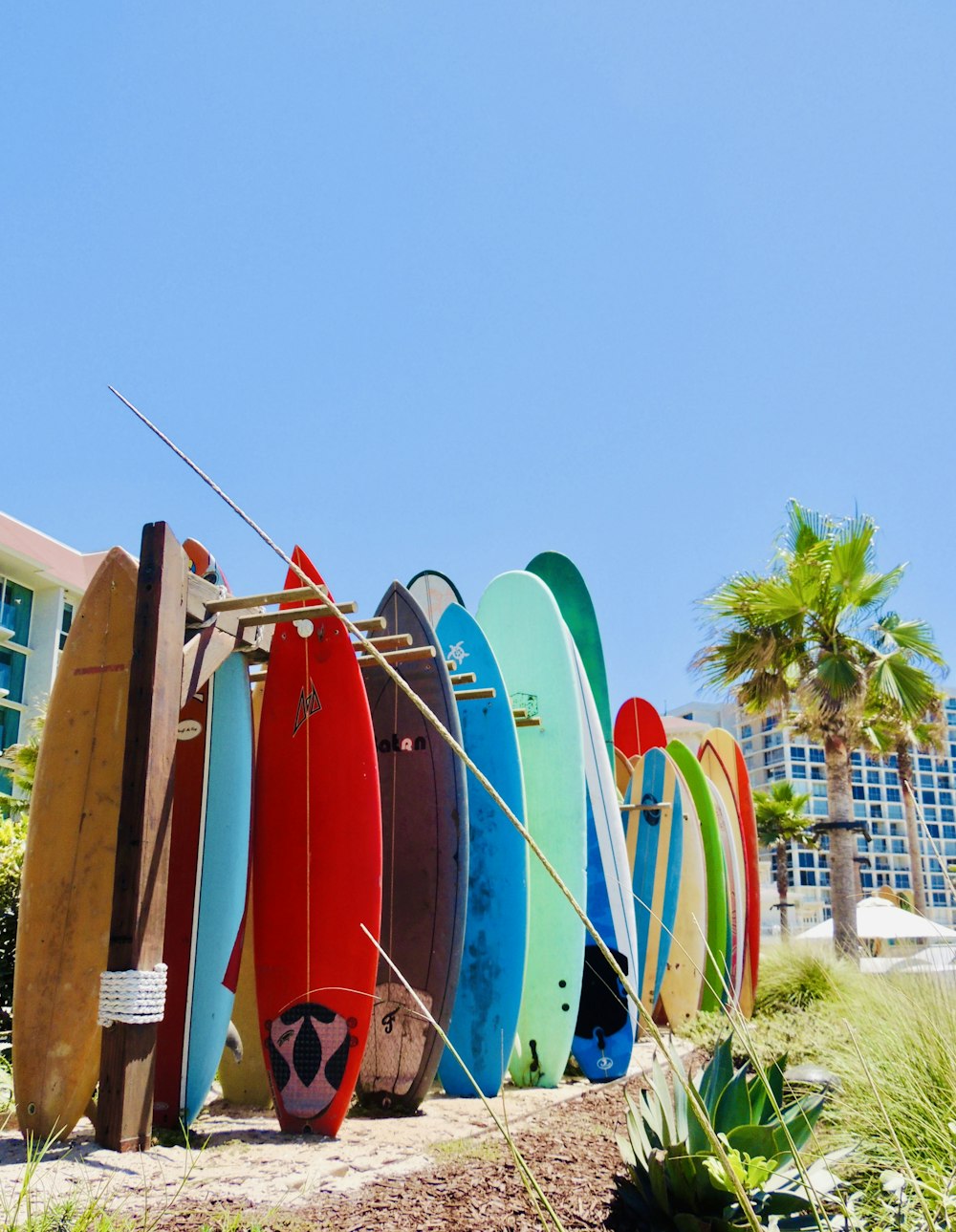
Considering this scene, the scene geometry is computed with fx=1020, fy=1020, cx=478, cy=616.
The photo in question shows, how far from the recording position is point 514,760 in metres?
5.56

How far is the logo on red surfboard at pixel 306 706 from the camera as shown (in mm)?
4664

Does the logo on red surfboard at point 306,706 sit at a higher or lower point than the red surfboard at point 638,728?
lower

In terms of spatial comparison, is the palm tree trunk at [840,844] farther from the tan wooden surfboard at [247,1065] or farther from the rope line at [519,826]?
the rope line at [519,826]

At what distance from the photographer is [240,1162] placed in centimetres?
332

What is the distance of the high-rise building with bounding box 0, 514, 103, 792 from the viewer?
2730cm

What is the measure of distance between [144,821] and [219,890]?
27.8 inches

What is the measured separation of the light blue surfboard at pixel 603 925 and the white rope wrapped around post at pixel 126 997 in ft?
9.16

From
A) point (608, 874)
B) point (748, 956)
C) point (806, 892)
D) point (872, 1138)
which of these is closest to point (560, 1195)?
point (872, 1138)

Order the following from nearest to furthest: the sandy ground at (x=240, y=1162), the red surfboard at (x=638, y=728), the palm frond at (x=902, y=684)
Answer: the sandy ground at (x=240, y=1162)
the red surfboard at (x=638, y=728)
the palm frond at (x=902, y=684)

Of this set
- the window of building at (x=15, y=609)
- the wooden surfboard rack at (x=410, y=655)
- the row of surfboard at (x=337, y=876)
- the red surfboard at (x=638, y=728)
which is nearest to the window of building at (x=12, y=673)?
the window of building at (x=15, y=609)

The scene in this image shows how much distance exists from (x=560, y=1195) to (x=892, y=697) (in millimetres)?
10185

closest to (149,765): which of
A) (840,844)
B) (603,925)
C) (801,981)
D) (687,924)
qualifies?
(603,925)

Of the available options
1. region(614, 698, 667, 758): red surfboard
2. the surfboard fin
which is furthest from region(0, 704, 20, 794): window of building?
the surfboard fin

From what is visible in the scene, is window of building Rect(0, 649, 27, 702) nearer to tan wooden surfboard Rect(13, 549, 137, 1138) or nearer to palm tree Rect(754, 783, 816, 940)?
palm tree Rect(754, 783, 816, 940)
